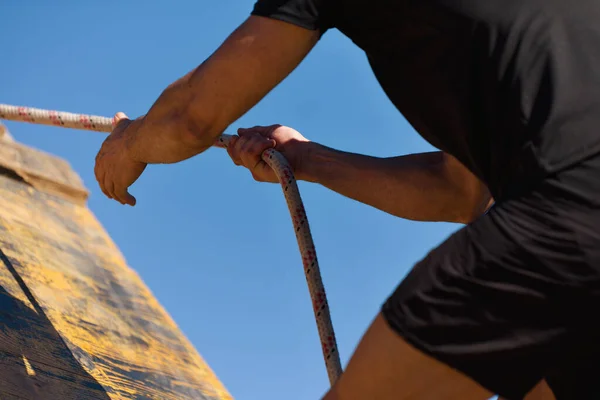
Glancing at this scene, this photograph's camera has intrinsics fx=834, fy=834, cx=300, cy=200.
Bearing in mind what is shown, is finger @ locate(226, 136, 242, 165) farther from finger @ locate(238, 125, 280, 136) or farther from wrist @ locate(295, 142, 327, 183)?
wrist @ locate(295, 142, 327, 183)

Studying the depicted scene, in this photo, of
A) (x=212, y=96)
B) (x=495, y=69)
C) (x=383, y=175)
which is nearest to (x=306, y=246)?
(x=383, y=175)

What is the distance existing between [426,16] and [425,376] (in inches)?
23.2

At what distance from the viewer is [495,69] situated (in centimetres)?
→ 133

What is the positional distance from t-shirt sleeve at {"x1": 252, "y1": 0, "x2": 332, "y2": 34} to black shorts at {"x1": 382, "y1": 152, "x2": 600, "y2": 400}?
47 centimetres

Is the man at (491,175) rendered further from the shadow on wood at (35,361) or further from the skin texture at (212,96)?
the shadow on wood at (35,361)

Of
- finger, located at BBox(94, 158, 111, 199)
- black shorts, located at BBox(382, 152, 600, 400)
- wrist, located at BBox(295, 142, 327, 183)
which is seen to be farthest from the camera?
wrist, located at BBox(295, 142, 327, 183)

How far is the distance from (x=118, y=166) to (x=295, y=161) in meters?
0.57

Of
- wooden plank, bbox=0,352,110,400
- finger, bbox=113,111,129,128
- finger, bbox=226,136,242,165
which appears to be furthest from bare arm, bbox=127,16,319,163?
→ wooden plank, bbox=0,352,110,400

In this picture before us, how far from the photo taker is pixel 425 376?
1.27m

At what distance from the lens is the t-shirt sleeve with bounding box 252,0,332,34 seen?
4.82 ft

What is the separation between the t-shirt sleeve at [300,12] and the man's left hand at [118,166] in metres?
0.61

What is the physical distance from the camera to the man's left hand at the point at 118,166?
199 cm

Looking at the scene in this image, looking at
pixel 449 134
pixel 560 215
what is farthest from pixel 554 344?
pixel 449 134

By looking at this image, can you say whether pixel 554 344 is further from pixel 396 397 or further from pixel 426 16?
pixel 426 16
